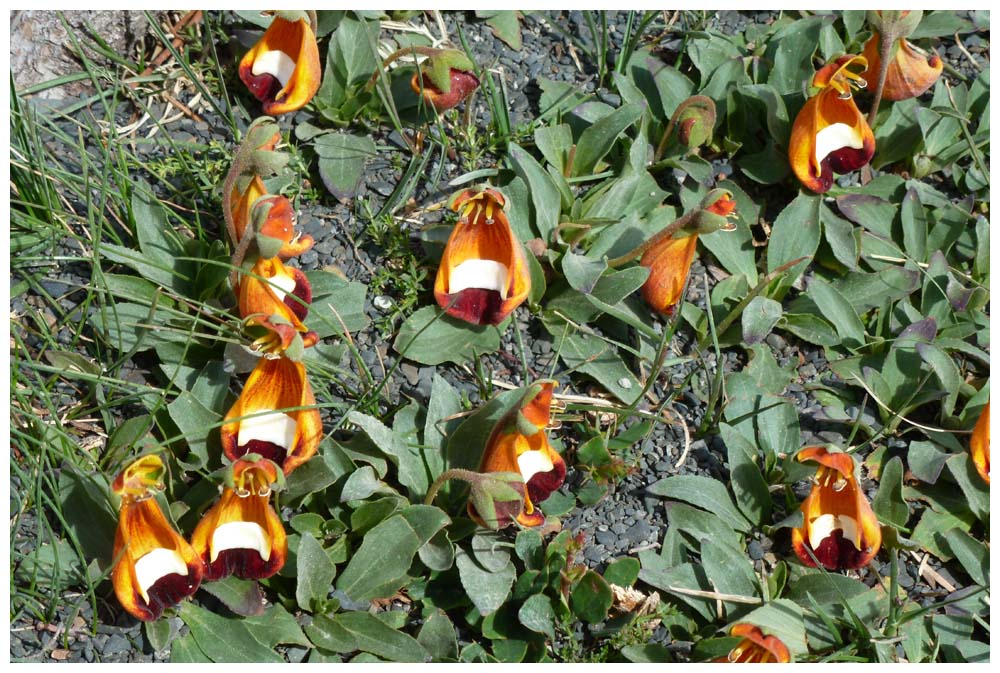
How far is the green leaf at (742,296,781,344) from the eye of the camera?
3.05m

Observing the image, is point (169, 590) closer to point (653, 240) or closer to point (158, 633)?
point (158, 633)

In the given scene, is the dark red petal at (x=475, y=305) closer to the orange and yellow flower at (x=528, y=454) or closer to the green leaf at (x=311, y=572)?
the orange and yellow flower at (x=528, y=454)

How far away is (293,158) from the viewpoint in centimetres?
325

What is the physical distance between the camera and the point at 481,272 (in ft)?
9.86

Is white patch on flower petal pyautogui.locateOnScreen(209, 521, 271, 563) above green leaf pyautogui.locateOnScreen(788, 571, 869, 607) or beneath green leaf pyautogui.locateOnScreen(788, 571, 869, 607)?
above

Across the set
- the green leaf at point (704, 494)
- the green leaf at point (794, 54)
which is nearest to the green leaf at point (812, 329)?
the green leaf at point (704, 494)

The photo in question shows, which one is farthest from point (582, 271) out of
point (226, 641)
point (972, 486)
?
point (226, 641)

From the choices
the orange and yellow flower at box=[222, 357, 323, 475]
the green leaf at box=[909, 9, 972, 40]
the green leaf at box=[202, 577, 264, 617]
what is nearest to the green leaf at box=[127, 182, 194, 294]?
the orange and yellow flower at box=[222, 357, 323, 475]

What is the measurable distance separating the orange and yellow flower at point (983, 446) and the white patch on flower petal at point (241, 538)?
1.88m

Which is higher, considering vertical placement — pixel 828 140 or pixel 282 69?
pixel 282 69

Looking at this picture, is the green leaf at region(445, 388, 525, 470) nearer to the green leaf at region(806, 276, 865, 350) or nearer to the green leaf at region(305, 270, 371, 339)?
the green leaf at region(305, 270, 371, 339)

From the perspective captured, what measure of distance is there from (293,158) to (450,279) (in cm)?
66

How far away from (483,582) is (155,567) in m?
0.77

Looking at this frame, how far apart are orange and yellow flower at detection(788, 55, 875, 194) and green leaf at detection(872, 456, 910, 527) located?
3.10 ft
